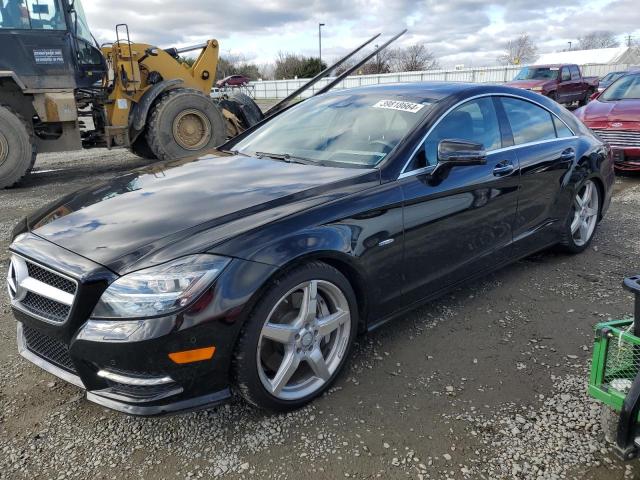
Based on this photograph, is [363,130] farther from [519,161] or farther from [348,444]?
[348,444]

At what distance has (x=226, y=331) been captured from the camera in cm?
206

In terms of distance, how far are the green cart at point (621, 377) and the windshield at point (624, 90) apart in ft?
24.5

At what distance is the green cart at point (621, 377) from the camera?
1843 mm

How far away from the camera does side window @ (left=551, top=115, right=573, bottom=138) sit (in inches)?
160

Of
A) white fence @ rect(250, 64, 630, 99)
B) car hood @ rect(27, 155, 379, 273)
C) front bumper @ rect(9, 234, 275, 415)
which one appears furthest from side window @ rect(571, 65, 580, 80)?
front bumper @ rect(9, 234, 275, 415)

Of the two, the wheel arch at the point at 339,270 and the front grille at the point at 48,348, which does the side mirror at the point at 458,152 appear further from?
the front grille at the point at 48,348

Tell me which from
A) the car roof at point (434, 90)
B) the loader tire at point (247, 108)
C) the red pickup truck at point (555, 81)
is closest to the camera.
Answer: the car roof at point (434, 90)

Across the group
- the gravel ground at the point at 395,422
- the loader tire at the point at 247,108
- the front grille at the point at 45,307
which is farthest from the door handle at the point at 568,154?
the loader tire at the point at 247,108

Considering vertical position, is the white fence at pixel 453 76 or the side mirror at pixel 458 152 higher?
the white fence at pixel 453 76

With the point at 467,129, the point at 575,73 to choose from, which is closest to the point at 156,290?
the point at 467,129

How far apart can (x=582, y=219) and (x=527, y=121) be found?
119 centimetres

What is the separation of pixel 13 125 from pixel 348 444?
24.0 ft

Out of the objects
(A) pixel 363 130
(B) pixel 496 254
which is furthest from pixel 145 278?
(B) pixel 496 254

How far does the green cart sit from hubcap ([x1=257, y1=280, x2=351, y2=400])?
3.68 feet
